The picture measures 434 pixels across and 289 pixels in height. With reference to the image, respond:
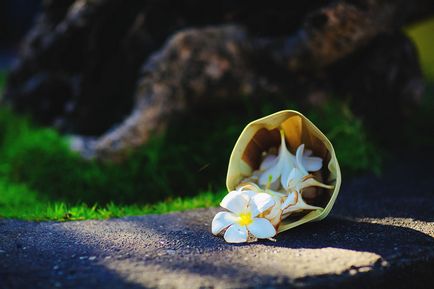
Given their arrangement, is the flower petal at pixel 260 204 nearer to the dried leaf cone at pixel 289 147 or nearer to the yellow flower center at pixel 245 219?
the yellow flower center at pixel 245 219

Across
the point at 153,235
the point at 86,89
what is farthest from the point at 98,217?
the point at 86,89

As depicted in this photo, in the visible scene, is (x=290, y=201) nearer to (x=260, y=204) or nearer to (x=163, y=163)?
(x=260, y=204)

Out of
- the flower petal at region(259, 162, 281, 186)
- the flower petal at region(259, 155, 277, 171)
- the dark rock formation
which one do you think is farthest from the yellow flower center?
the dark rock formation

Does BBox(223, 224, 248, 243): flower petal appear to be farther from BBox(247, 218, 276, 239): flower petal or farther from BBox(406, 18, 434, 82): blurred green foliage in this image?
BBox(406, 18, 434, 82): blurred green foliage

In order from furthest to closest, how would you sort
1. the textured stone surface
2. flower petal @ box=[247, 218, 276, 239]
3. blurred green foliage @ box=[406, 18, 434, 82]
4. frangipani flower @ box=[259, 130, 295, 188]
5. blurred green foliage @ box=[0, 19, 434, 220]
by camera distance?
blurred green foliage @ box=[406, 18, 434, 82] < blurred green foliage @ box=[0, 19, 434, 220] < frangipani flower @ box=[259, 130, 295, 188] < flower petal @ box=[247, 218, 276, 239] < the textured stone surface

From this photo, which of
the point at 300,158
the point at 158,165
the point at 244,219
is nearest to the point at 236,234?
the point at 244,219

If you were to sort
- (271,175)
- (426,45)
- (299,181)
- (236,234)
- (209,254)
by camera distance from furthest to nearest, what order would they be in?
(426,45) < (271,175) < (299,181) < (236,234) < (209,254)
